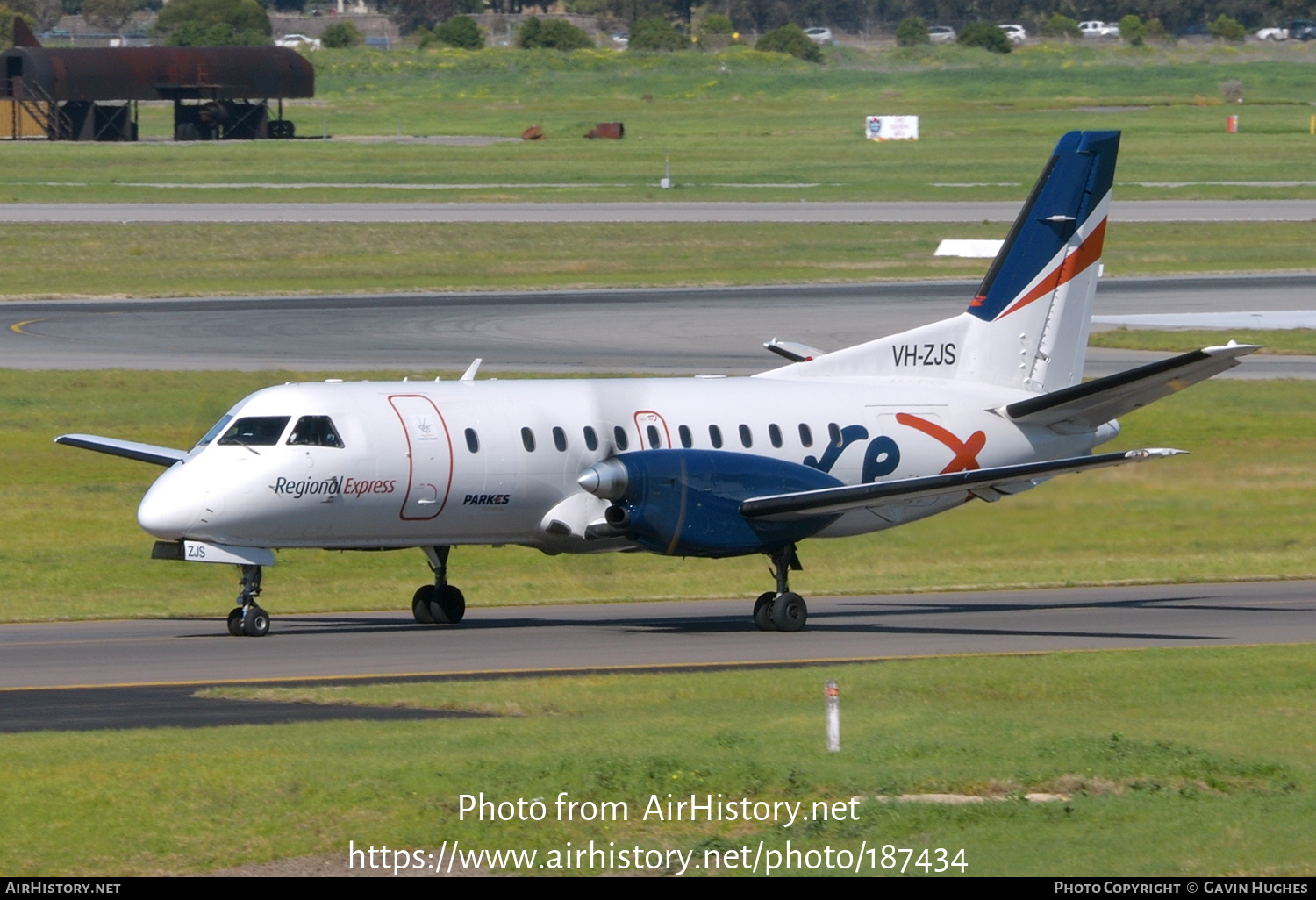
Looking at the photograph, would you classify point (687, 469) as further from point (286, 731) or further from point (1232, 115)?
point (1232, 115)

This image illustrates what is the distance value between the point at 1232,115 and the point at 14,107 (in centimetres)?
8016

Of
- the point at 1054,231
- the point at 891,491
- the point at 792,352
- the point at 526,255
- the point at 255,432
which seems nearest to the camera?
the point at 255,432

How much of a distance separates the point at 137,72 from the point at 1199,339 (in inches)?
3094

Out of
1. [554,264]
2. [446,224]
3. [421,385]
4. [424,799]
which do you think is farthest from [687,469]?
[446,224]

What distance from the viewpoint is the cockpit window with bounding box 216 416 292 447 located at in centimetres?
2250

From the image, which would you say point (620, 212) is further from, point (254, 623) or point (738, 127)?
point (254, 623)

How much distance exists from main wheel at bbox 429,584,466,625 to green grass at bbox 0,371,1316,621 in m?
2.27

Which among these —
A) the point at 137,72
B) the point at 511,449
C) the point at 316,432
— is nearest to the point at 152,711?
the point at 316,432

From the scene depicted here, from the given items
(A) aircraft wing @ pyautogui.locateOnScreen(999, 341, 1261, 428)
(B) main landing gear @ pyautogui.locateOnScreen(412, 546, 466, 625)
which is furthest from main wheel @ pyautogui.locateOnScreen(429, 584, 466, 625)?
(A) aircraft wing @ pyautogui.locateOnScreen(999, 341, 1261, 428)

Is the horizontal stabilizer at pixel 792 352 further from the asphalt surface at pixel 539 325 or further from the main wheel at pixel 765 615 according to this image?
the asphalt surface at pixel 539 325

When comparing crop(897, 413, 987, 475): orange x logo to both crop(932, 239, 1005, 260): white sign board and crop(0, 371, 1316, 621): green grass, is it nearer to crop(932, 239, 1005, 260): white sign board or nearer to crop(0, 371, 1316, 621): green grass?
crop(0, 371, 1316, 621): green grass

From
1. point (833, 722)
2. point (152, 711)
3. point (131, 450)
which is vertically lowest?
point (152, 711)

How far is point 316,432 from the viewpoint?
22688 millimetres

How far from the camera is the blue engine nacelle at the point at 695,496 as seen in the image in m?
22.9
